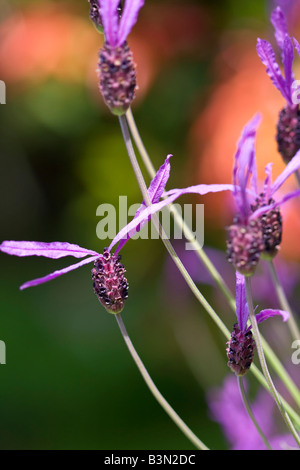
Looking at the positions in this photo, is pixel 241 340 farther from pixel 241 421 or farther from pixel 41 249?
pixel 241 421

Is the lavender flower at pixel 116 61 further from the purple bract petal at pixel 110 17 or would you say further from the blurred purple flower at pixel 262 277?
the blurred purple flower at pixel 262 277

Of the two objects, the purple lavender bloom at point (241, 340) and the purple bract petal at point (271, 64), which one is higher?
the purple bract petal at point (271, 64)

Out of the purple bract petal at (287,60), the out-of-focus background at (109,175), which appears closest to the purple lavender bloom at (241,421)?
the purple bract petal at (287,60)

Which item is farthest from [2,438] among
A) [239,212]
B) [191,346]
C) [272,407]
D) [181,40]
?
[239,212]

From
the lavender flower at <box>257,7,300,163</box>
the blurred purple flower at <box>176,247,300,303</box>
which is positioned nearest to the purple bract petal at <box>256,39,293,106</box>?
the lavender flower at <box>257,7,300,163</box>

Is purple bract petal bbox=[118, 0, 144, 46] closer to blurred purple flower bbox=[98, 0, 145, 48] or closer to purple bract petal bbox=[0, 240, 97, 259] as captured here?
blurred purple flower bbox=[98, 0, 145, 48]

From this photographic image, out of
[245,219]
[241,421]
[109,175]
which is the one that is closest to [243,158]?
[245,219]

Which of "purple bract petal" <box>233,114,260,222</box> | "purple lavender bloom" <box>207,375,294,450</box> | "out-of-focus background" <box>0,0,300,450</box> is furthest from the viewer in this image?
"out-of-focus background" <box>0,0,300,450</box>
